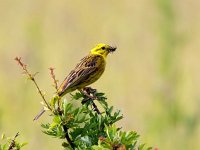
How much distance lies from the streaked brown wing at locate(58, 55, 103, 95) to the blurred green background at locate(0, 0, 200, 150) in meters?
0.37

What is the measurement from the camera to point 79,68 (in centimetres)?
549

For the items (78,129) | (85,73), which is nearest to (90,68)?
(85,73)

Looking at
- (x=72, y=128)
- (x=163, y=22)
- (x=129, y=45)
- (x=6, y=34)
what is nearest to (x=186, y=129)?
(x=163, y=22)

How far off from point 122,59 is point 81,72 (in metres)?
6.60

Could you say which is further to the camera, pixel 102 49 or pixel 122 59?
pixel 122 59

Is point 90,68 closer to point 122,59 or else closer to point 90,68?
point 90,68

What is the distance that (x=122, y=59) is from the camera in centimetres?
1202

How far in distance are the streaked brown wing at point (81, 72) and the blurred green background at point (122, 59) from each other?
1.22 feet

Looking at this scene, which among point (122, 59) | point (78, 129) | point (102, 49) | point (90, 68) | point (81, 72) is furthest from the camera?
point (122, 59)

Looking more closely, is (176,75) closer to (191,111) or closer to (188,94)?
(191,111)

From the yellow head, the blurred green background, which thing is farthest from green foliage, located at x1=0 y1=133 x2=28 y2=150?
the yellow head

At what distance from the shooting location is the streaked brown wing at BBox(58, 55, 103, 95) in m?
4.89

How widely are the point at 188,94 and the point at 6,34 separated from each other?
19.5 ft

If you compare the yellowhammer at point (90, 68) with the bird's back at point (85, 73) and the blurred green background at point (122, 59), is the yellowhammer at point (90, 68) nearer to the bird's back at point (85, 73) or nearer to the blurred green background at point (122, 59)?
the bird's back at point (85, 73)
